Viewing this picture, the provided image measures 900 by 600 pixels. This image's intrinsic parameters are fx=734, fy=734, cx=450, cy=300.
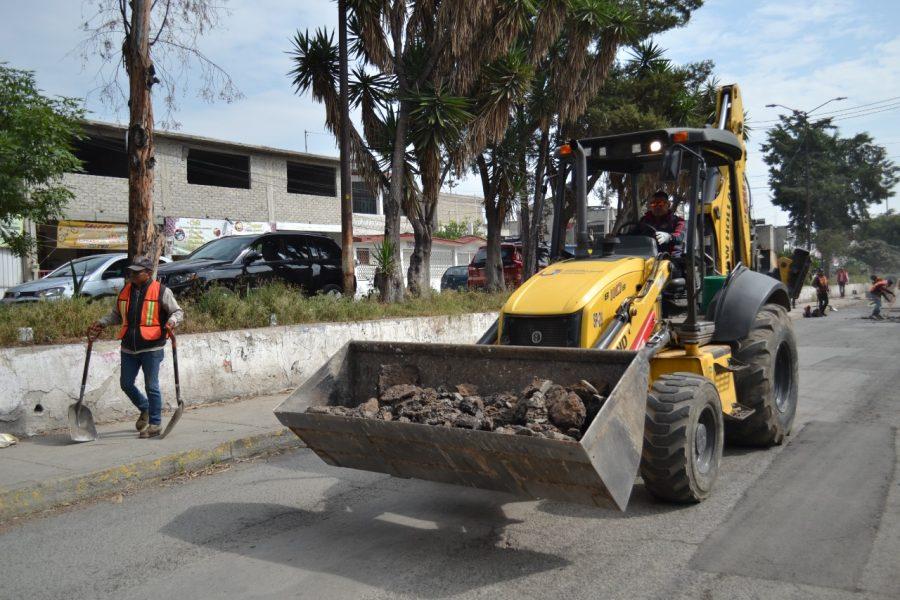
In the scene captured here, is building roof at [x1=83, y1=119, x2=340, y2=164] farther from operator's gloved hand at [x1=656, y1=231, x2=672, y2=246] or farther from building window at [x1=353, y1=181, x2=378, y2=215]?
operator's gloved hand at [x1=656, y1=231, x2=672, y2=246]

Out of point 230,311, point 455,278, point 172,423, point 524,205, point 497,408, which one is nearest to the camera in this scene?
point 497,408

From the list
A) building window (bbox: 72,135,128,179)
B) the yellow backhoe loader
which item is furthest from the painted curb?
building window (bbox: 72,135,128,179)

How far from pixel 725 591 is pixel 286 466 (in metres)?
4.29

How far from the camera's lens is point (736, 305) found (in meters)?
6.49

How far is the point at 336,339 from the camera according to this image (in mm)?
11117

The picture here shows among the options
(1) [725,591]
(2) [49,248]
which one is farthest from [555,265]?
(2) [49,248]

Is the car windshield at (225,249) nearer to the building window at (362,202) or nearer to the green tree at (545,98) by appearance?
the green tree at (545,98)

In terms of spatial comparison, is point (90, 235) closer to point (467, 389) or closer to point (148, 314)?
point (148, 314)

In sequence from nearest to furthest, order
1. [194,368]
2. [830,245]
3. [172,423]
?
1. [172,423]
2. [194,368]
3. [830,245]

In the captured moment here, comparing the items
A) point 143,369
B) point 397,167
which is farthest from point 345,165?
point 143,369

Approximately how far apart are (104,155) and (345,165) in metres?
17.9

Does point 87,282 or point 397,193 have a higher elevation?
point 397,193

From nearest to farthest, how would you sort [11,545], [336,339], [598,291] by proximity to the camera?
[11,545]
[598,291]
[336,339]

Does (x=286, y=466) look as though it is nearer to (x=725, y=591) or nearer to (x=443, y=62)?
(x=725, y=591)
